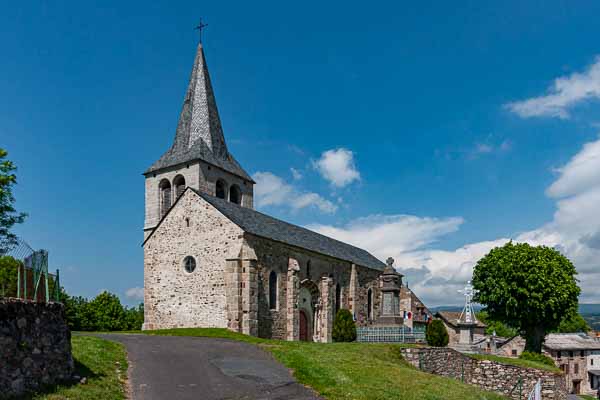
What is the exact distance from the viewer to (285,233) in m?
35.4


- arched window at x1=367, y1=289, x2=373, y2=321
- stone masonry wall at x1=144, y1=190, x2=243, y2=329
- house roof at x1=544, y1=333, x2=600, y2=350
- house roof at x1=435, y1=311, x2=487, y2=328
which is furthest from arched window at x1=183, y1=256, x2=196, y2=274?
house roof at x1=544, y1=333, x2=600, y2=350

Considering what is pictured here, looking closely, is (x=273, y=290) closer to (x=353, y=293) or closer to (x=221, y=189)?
(x=353, y=293)

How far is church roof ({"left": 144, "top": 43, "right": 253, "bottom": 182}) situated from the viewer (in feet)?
144

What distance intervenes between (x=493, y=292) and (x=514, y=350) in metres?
24.8

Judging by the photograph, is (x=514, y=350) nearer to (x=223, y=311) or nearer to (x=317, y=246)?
→ (x=317, y=246)

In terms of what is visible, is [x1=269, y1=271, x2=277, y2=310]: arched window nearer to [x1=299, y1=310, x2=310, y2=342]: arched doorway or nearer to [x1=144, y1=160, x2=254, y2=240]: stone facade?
[x1=299, y1=310, x2=310, y2=342]: arched doorway

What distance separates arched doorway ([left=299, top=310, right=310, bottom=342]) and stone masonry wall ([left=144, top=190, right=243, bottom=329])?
738 centimetres

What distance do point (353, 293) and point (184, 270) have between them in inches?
581

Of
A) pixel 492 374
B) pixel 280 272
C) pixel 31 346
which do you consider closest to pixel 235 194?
pixel 280 272

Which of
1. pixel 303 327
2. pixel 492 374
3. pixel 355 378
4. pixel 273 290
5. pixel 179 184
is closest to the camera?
pixel 355 378

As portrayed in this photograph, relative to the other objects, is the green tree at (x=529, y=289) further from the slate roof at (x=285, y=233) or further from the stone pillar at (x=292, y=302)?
the stone pillar at (x=292, y=302)

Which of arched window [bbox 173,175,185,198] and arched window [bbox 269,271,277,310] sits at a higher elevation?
arched window [bbox 173,175,185,198]

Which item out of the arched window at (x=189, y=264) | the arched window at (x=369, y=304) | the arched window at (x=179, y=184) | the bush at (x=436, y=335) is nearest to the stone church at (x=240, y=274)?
the arched window at (x=189, y=264)

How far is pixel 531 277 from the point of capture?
39.8 meters
